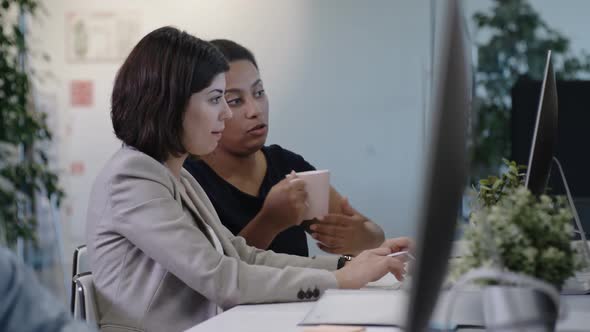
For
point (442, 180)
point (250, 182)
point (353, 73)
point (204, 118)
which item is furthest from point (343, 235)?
point (442, 180)

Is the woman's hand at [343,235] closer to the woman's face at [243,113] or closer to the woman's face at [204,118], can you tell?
the woman's face at [243,113]

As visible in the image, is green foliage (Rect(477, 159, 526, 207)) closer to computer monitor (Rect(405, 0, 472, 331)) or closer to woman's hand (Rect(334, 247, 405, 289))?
woman's hand (Rect(334, 247, 405, 289))

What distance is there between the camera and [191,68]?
6.48ft

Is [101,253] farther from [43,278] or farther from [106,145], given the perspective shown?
[43,278]

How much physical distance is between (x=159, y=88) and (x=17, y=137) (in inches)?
89.7

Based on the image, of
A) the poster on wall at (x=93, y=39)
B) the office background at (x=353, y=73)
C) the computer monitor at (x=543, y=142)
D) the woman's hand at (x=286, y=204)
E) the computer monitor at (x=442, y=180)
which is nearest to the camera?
the computer monitor at (x=442, y=180)

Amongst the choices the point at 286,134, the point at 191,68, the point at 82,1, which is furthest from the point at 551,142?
the point at 82,1

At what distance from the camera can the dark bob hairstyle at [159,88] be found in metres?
1.95

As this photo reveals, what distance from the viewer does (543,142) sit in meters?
1.68

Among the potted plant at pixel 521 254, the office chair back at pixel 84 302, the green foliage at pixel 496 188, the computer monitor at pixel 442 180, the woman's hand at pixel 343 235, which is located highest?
the computer monitor at pixel 442 180

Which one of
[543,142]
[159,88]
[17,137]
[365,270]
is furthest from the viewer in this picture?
[17,137]

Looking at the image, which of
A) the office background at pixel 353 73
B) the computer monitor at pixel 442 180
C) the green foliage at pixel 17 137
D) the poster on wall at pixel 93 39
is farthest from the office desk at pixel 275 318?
the poster on wall at pixel 93 39

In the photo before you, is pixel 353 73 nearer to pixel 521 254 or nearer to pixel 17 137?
pixel 17 137

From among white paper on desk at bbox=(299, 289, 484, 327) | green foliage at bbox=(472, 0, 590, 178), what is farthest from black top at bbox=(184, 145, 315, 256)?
green foliage at bbox=(472, 0, 590, 178)
